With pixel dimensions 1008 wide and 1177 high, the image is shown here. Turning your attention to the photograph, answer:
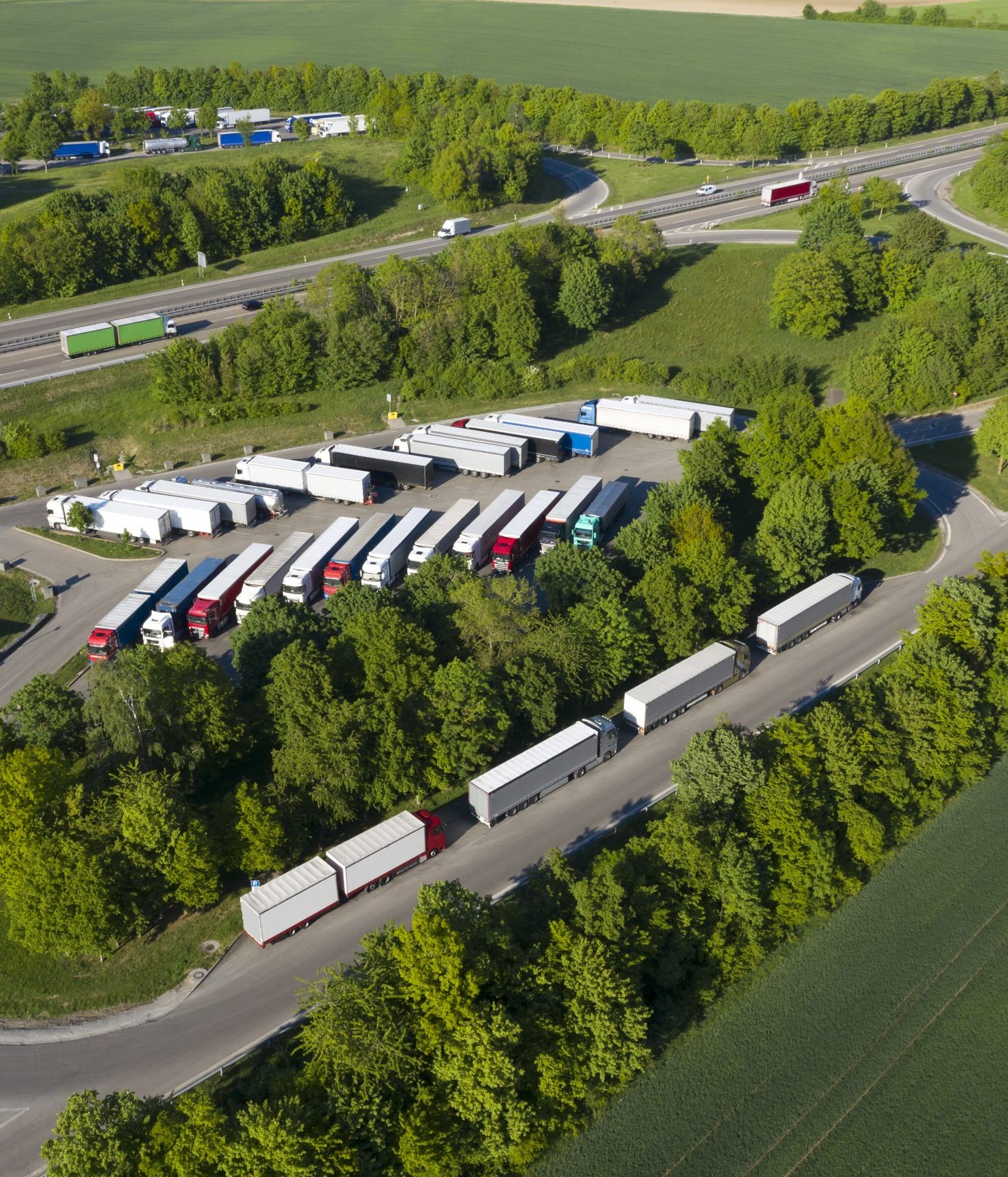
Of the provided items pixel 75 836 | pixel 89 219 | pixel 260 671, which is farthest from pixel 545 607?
pixel 89 219

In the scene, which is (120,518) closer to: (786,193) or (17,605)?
(17,605)

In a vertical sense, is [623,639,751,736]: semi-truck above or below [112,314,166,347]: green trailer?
below

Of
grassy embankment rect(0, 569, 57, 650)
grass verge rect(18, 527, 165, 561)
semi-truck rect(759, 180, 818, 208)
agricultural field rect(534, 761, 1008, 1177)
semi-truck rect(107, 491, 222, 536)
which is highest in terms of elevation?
semi-truck rect(759, 180, 818, 208)

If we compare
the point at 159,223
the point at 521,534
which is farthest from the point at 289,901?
the point at 159,223

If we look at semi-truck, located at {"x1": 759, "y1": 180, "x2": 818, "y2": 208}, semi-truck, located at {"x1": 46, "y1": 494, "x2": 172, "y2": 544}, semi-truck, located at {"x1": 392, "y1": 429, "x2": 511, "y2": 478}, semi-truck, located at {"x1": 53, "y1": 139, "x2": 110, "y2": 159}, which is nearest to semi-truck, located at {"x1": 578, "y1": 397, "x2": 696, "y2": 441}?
semi-truck, located at {"x1": 392, "y1": 429, "x2": 511, "y2": 478}

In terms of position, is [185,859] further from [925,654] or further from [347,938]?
[925,654]

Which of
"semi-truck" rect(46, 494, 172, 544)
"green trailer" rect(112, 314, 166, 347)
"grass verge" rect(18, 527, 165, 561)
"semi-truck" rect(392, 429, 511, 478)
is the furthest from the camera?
"green trailer" rect(112, 314, 166, 347)

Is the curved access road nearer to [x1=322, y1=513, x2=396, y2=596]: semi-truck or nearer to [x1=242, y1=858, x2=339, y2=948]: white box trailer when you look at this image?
[x1=242, y1=858, x2=339, y2=948]: white box trailer
